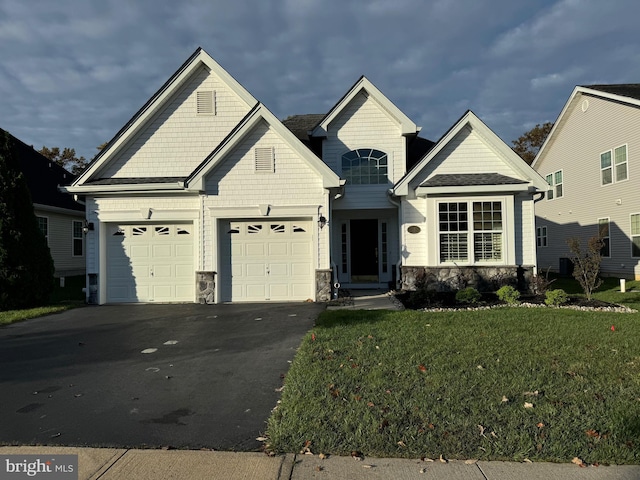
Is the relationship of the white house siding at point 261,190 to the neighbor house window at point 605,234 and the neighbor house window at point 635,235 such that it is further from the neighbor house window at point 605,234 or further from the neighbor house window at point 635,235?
Result: the neighbor house window at point 605,234

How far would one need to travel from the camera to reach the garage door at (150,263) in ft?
38.7

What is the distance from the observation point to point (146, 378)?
213 inches

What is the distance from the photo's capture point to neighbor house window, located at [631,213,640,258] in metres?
16.2

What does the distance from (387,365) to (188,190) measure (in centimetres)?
804

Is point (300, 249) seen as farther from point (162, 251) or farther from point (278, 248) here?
point (162, 251)

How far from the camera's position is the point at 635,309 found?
30.9 feet

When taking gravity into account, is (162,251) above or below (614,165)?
below

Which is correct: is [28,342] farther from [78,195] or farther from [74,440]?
[78,195]

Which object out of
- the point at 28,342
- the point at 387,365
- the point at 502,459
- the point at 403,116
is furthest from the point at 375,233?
the point at 502,459

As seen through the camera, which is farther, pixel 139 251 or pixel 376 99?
pixel 376 99

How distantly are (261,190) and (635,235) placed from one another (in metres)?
15.3

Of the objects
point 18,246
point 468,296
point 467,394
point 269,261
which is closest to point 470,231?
point 468,296

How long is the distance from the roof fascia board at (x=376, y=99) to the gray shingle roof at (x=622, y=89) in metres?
9.62

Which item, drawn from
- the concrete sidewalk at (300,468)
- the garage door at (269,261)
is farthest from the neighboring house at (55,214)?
the concrete sidewalk at (300,468)
